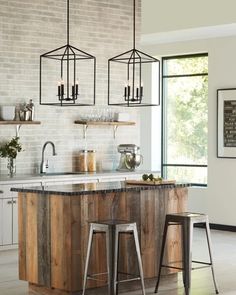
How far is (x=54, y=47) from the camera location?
33.7 feet

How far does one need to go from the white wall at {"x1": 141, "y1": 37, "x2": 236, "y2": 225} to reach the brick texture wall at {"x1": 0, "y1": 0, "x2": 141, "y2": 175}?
45.3 inches

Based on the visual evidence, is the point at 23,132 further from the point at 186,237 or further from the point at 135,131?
the point at 186,237

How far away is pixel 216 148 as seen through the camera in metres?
11.2

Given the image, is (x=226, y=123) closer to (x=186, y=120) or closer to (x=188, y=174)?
(x=186, y=120)

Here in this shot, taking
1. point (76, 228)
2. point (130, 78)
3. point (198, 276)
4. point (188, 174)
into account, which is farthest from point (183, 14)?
point (76, 228)

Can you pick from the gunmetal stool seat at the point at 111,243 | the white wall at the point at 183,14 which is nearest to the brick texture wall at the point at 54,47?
the white wall at the point at 183,14

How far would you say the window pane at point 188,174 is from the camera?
11.8m

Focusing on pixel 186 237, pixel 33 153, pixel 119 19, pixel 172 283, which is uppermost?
pixel 119 19

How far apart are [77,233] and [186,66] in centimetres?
619

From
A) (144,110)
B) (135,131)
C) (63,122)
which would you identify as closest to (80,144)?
(63,122)

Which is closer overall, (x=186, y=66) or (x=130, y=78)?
(x=130, y=78)

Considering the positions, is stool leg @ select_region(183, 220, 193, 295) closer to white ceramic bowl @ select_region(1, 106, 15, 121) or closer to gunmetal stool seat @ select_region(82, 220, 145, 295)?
gunmetal stool seat @ select_region(82, 220, 145, 295)

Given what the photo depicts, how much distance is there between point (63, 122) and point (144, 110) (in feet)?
7.46

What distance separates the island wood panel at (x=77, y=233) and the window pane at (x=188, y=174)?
472 centimetres
